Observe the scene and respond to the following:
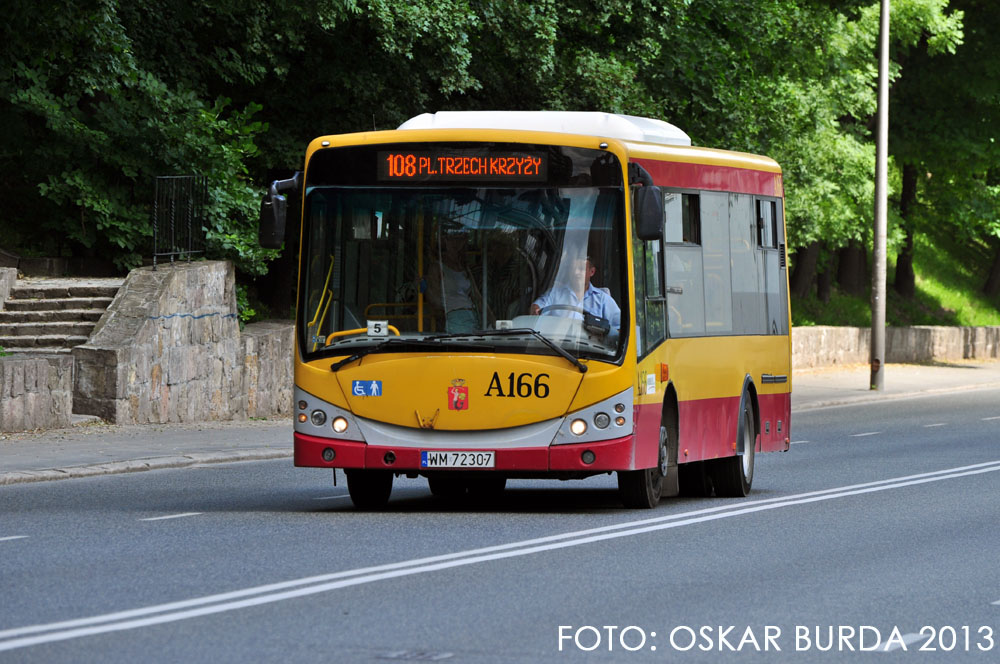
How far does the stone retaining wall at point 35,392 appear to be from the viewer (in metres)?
21.0

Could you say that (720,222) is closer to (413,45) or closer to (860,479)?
(860,479)

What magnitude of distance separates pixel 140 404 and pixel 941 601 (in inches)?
588

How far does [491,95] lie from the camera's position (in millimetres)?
31484

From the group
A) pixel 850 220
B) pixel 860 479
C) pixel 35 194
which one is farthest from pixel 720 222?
pixel 850 220

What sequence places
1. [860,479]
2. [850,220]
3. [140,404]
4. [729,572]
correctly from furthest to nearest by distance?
[850,220], [140,404], [860,479], [729,572]

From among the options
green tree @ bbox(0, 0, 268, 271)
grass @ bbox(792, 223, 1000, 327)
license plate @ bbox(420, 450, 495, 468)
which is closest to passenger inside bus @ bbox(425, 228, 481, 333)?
license plate @ bbox(420, 450, 495, 468)

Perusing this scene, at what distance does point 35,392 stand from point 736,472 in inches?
332

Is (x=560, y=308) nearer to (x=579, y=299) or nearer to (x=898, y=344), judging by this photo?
(x=579, y=299)

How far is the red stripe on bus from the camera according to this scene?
50.1ft

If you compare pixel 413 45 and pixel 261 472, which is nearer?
pixel 261 472

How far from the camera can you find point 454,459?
14.1 metres

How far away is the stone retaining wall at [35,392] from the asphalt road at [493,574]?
350 centimetres

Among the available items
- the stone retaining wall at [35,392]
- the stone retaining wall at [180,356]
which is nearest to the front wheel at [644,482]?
the stone retaining wall at [35,392]

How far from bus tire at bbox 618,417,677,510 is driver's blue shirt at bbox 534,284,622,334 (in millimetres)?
1153
